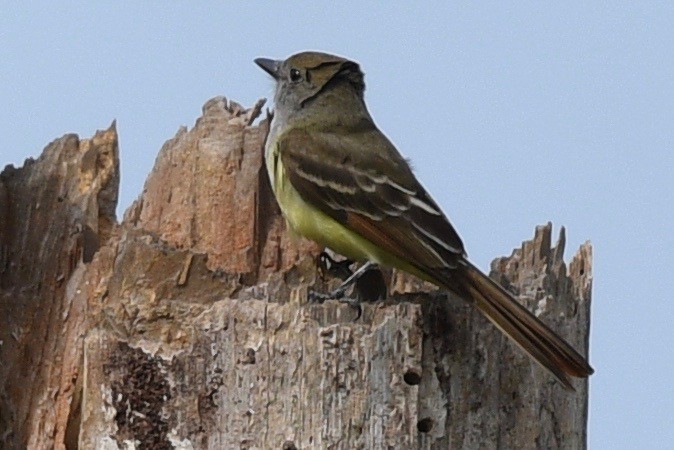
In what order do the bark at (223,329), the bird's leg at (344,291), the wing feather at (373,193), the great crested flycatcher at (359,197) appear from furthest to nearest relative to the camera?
the wing feather at (373,193) → the great crested flycatcher at (359,197) → the bird's leg at (344,291) → the bark at (223,329)

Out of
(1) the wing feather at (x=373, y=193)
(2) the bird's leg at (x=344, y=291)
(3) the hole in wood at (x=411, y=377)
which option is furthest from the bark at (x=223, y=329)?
(1) the wing feather at (x=373, y=193)

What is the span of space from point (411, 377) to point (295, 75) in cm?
382

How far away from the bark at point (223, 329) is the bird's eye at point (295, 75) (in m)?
1.06

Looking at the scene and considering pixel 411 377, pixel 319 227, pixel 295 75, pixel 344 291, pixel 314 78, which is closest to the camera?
pixel 411 377

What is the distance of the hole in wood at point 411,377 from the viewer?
596cm

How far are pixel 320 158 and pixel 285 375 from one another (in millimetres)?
2728

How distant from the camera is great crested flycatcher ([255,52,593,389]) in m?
6.64

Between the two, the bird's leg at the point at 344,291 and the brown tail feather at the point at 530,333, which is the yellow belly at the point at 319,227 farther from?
the brown tail feather at the point at 530,333

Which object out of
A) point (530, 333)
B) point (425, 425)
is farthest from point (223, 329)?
point (530, 333)

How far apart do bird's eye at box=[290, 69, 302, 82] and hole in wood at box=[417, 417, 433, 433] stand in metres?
3.81

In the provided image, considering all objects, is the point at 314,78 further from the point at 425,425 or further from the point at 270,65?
the point at 425,425

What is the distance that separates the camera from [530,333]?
21.3ft

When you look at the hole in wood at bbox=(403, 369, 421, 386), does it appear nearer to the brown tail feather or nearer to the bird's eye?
the brown tail feather

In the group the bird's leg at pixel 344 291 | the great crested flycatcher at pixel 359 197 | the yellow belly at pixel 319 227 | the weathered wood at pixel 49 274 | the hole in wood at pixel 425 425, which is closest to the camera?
the hole in wood at pixel 425 425
